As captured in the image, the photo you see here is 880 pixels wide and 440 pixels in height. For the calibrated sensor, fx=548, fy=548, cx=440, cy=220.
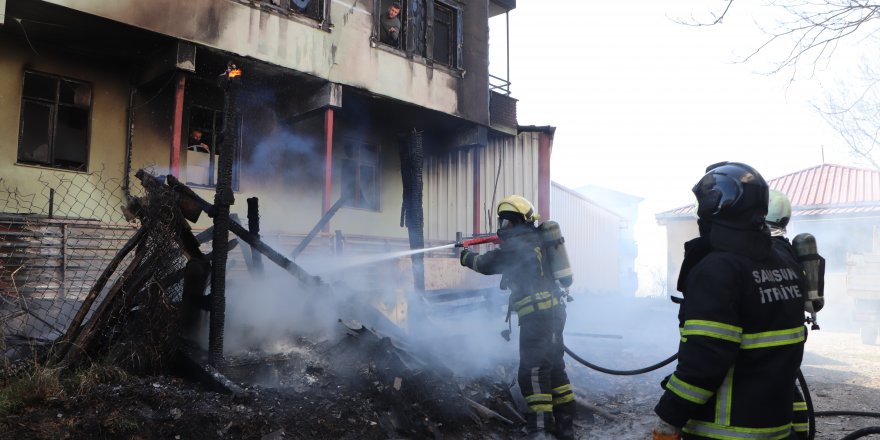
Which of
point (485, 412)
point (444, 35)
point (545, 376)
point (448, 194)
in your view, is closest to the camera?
point (545, 376)

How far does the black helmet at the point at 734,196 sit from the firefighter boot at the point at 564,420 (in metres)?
2.92

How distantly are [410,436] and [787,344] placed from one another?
2814mm

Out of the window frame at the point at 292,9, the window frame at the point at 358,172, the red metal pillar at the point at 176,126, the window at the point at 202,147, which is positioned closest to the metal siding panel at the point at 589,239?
the window frame at the point at 358,172

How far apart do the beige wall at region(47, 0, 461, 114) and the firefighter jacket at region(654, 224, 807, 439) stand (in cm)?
847

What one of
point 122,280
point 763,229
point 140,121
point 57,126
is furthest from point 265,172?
point 763,229

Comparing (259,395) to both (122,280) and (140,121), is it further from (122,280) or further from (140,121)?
(140,121)

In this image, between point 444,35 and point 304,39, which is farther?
point 444,35

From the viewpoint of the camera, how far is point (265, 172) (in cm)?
1062

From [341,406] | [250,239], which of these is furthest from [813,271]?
[250,239]

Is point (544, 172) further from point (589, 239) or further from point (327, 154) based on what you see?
point (589, 239)

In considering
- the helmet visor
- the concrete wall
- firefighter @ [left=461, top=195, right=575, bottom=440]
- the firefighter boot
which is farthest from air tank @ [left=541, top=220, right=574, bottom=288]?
the concrete wall

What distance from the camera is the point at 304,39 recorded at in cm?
982

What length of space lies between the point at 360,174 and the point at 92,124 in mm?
5269

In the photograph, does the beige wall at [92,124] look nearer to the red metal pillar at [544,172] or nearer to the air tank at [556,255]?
the air tank at [556,255]
